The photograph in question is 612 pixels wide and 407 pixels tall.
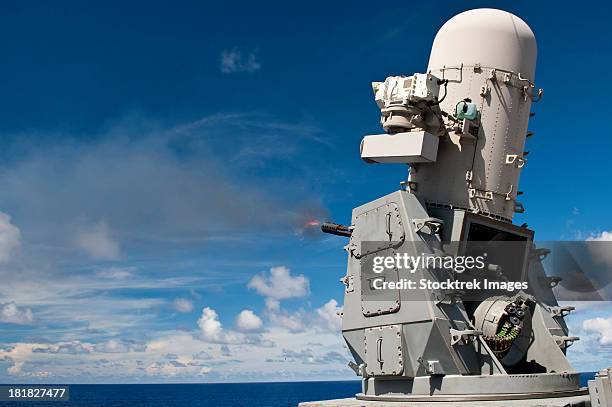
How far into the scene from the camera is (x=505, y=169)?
13883 mm

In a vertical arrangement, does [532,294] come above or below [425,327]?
above

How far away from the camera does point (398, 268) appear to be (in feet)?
40.5

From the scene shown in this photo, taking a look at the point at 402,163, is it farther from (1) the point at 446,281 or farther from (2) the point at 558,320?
(2) the point at 558,320

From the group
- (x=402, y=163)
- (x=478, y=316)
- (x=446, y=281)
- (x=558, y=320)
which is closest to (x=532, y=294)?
(x=558, y=320)

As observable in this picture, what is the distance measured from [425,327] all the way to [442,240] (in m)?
2.03

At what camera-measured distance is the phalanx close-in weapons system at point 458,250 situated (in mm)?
11766

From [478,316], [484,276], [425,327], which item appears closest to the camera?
[425,327]

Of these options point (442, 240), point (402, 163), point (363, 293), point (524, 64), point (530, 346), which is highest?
point (524, 64)

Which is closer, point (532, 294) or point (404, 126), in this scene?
point (404, 126)

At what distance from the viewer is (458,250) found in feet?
42.4

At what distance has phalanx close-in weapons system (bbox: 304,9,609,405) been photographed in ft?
38.6

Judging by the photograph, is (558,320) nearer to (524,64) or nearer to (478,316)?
(478,316)

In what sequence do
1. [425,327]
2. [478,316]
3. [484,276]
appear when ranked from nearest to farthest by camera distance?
1. [425,327]
2. [478,316]
3. [484,276]

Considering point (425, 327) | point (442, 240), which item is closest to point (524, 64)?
point (442, 240)
